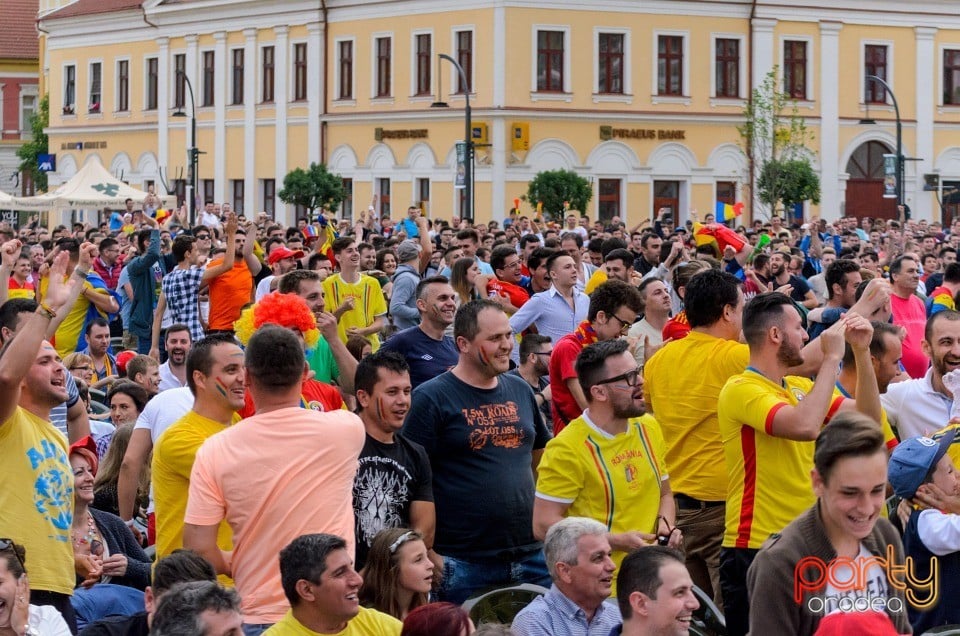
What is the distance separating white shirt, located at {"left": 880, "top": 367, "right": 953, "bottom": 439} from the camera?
27.6 feet

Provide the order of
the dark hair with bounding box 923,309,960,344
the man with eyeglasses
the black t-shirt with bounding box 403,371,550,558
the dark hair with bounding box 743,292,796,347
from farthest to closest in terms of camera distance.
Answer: the man with eyeglasses < the dark hair with bounding box 923,309,960,344 < the black t-shirt with bounding box 403,371,550,558 < the dark hair with bounding box 743,292,796,347

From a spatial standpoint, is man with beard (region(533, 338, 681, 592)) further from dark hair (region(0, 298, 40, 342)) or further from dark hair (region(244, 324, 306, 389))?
dark hair (region(0, 298, 40, 342))

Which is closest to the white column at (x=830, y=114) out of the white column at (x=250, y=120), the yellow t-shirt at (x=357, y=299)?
the white column at (x=250, y=120)

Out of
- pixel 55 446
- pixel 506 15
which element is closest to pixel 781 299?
pixel 55 446

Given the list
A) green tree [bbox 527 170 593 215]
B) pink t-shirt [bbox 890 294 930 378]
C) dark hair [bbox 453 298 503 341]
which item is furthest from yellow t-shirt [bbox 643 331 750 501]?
green tree [bbox 527 170 593 215]

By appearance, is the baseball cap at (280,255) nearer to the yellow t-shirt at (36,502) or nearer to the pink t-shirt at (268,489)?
the yellow t-shirt at (36,502)

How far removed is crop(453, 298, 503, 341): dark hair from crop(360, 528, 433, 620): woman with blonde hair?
1.47 meters

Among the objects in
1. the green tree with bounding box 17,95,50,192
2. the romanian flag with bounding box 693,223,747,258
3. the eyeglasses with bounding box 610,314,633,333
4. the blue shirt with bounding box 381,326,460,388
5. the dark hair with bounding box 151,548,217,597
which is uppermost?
the green tree with bounding box 17,95,50,192

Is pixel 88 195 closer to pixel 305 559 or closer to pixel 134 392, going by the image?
pixel 134 392

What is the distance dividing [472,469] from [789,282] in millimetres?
10311

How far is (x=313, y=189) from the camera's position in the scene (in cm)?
5525

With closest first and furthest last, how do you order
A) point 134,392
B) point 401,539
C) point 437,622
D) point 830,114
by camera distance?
point 437,622, point 401,539, point 134,392, point 830,114

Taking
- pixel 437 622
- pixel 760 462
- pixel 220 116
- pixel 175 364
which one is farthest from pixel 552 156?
pixel 437 622

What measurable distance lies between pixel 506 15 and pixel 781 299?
4686cm
